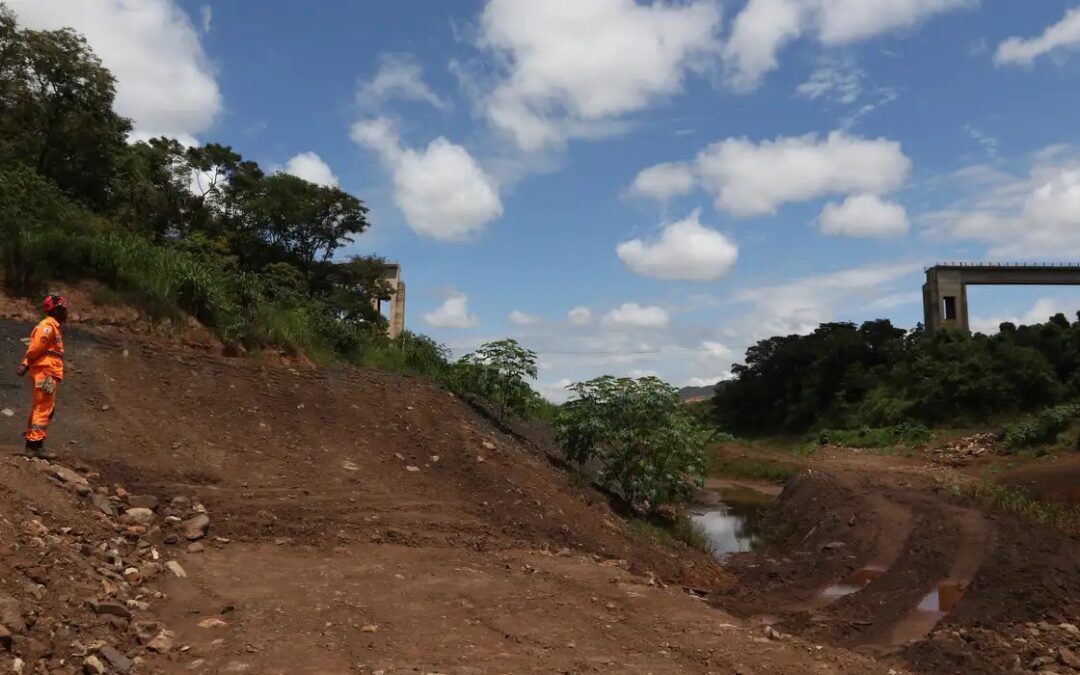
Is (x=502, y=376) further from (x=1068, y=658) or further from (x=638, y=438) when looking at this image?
(x=1068, y=658)

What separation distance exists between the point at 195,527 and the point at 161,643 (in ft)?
7.68

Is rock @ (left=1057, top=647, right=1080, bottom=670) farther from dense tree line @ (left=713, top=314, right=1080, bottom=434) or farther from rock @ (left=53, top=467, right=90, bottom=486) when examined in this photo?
dense tree line @ (left=713, top=314, right=1080, bottom=434)

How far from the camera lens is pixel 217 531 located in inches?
275

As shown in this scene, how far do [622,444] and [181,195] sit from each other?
17498 millimetres

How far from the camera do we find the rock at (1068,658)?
18.8 feet

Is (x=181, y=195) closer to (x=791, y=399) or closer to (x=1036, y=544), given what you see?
(x=1036, y=544)

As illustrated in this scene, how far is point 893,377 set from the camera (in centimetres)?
3659

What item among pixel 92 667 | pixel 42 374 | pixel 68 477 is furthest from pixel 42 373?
pixel 92 667

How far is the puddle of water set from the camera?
360 inches

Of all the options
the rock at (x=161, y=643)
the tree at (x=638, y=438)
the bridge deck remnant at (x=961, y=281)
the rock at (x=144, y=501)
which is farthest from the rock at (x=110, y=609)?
the bridge deck remnant at (x=961, y=281)

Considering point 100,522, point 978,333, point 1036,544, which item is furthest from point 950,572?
point 978,333

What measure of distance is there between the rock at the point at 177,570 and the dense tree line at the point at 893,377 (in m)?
31.9

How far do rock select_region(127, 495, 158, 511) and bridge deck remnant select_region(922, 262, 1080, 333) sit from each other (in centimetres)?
4638

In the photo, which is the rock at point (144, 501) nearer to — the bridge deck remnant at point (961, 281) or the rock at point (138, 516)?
the rock at point (138, 516)
